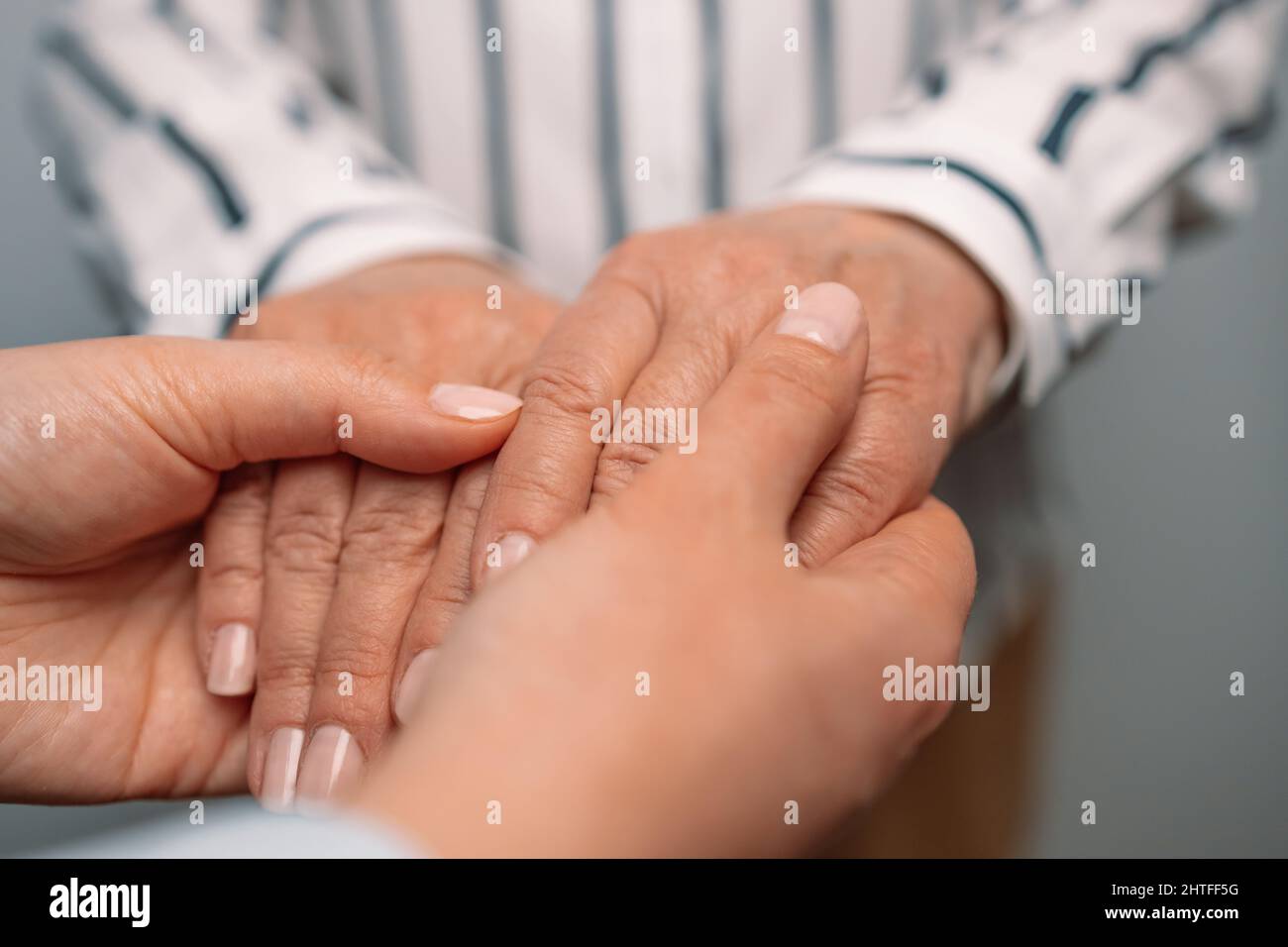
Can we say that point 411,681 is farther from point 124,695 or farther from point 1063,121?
point 1063,121

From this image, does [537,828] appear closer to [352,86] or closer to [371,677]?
[371,677]

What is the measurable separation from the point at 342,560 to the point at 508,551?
131mm

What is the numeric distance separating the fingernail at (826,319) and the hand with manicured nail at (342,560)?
169 mm

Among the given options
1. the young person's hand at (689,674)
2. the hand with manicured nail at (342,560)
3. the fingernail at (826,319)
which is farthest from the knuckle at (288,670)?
the fingernail at (826,319)

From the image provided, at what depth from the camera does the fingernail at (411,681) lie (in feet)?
1.70

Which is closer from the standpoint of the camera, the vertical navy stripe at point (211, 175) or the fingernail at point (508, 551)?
the fingernail at point (508, 551)

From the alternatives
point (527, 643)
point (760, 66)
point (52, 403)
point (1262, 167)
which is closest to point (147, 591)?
point (52, 403)

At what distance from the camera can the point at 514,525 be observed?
0.51m

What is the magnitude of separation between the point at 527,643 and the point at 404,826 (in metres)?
0.08

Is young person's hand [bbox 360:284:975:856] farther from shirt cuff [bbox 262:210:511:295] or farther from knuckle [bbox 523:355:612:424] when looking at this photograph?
shirt cuff [bbox 262:210:511:295]

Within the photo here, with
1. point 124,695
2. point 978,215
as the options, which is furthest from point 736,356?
point 124,695

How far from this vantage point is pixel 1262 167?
1.03m

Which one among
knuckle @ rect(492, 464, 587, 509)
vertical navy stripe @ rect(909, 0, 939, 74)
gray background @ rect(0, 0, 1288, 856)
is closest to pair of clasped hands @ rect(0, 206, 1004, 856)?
knuckle @ rect(492, 464, 587, 509)

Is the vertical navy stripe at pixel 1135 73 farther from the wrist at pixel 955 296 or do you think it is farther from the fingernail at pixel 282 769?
the fingernail at pixel 282 769
